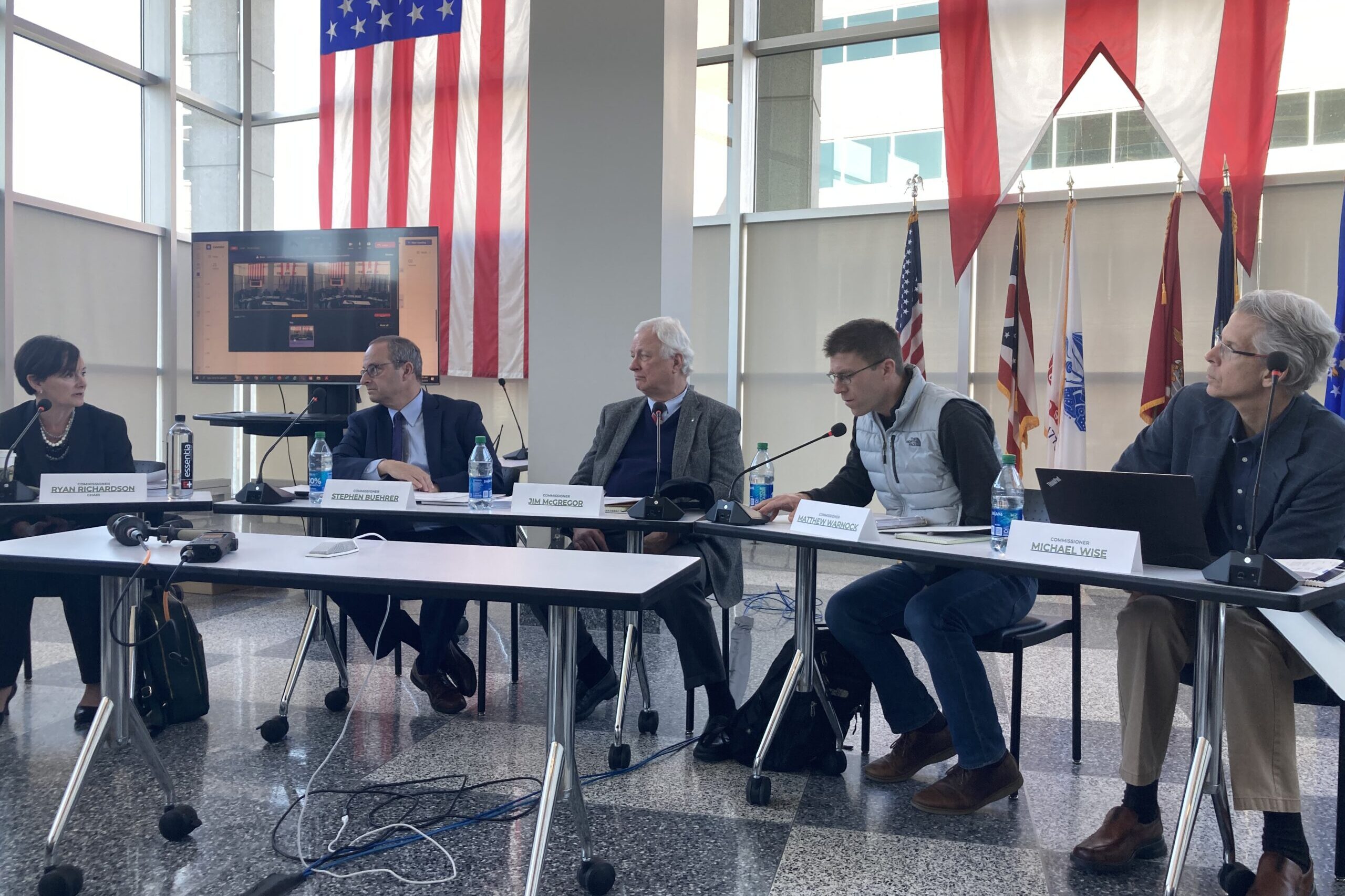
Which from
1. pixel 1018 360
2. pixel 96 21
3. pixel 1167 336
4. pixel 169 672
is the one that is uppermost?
pixel 96 21

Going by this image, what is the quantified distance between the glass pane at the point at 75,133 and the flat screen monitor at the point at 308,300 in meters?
1.61

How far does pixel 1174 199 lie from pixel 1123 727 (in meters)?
3.39

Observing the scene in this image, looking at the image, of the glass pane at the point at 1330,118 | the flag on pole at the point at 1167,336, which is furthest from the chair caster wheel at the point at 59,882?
the glass pane at the point at 1330,118

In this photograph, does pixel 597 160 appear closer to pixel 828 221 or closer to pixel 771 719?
pixel 828 221

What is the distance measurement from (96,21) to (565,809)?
5.84 meters

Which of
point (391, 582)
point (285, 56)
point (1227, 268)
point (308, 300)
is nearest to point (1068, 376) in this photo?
point (1227, 268)

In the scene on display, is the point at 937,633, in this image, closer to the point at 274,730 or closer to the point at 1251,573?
the point at 1251,573

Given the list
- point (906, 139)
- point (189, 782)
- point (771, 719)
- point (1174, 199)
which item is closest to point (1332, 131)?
Result: point (1174, 199)

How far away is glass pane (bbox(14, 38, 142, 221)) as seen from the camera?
5289mm

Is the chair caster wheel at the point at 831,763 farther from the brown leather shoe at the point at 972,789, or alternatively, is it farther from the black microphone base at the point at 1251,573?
the black microphone base at the point at 1251,573

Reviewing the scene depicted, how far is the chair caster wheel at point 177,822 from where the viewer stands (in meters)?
1.89

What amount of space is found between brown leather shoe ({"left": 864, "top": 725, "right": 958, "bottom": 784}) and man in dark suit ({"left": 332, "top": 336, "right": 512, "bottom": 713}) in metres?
1.23

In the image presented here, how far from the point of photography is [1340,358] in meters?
3.96

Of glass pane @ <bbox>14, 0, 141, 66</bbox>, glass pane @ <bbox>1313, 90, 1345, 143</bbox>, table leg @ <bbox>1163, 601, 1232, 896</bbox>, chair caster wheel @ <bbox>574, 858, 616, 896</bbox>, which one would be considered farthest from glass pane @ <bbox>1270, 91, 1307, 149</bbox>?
glass pane @ <bbox>14, 0, 141, 66</bbox>
